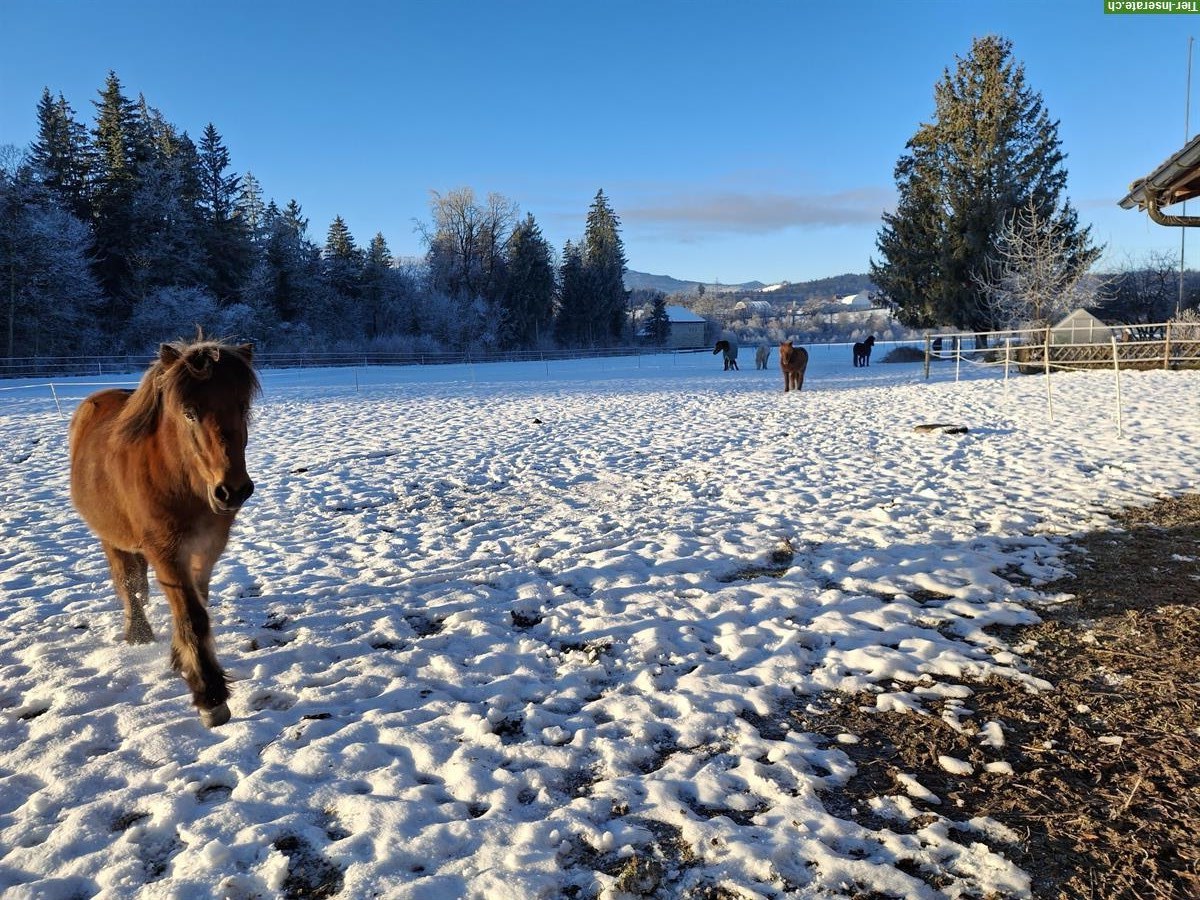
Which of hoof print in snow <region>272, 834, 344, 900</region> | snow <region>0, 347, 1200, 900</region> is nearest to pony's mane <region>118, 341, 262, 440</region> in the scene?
snow <region>0, 347, 1200, 900</region>

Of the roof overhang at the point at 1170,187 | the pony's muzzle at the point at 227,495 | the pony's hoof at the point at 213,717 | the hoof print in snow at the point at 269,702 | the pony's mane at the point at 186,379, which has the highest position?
the roof overhang at the point at 1170,187

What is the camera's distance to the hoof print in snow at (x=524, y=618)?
4.05 meters

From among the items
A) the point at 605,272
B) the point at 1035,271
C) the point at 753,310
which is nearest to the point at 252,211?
the point at 605,272

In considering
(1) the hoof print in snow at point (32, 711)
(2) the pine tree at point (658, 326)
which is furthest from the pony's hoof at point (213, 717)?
(2) the pine tree at point (658, 326)

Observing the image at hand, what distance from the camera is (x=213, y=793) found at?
98.9 inches

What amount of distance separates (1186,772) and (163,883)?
12.0 feet

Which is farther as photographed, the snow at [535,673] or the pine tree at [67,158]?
the pine tree at [67,158]

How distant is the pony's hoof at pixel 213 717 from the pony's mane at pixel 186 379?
1405mm

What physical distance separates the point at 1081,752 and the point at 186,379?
4.13 metres

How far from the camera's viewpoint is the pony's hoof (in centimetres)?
292

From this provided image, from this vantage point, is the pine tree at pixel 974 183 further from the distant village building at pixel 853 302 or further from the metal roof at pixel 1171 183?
the distant village building at pixel 853 302

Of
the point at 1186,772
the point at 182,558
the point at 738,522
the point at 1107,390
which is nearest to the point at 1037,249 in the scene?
the point at 1107,390

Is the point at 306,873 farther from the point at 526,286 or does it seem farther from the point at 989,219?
the point at 526,286

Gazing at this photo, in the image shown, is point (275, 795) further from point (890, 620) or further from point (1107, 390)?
point (1107, 390)
